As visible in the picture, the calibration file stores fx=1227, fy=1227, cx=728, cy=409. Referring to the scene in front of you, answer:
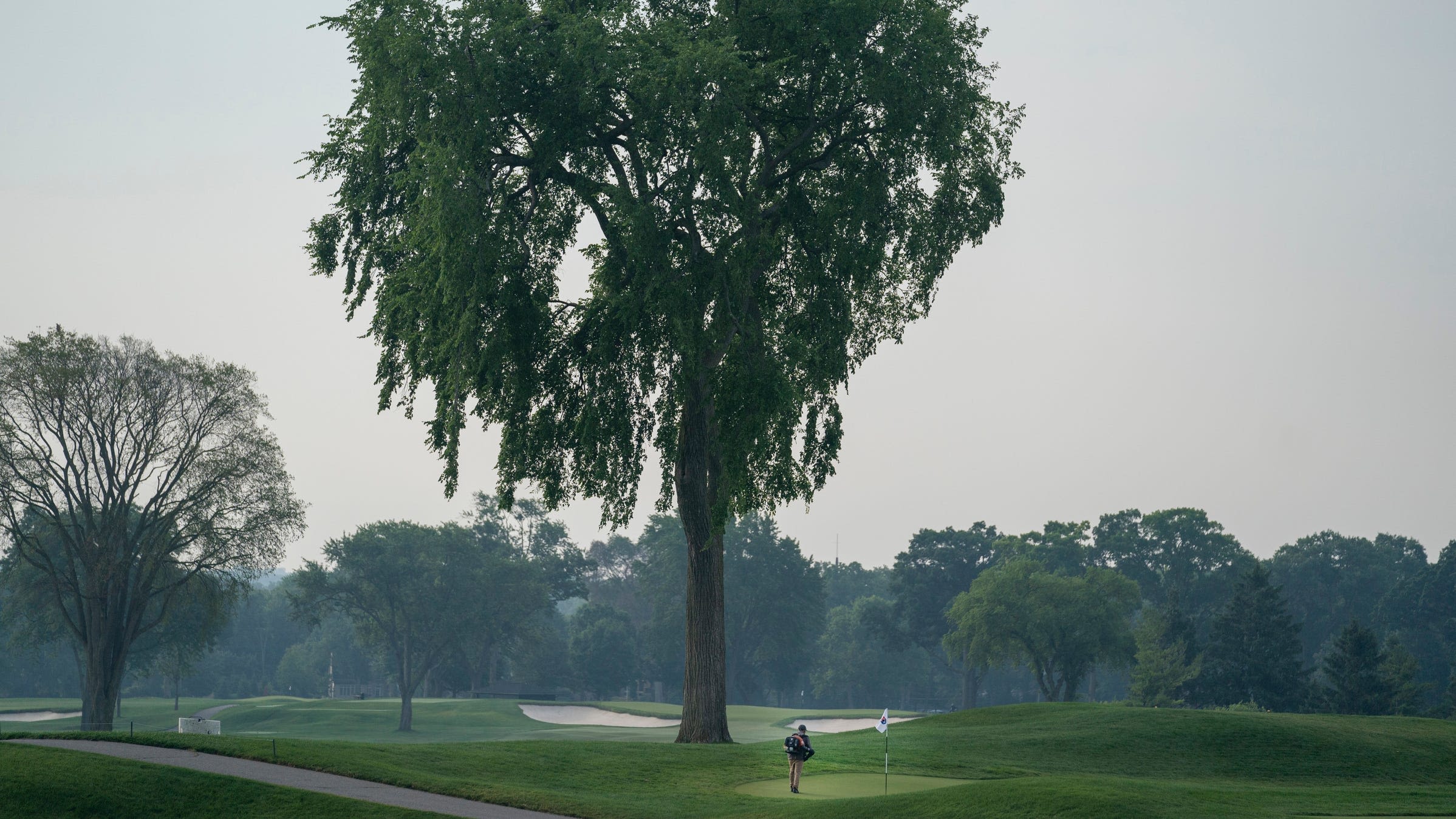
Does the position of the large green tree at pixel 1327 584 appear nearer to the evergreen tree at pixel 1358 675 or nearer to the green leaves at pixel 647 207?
the evergreen tree at pixel 1358 675

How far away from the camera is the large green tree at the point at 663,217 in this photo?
27.3 metres

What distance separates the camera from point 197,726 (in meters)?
28.5

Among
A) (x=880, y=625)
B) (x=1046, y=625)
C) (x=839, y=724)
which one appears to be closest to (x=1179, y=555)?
(x=880, y=625)

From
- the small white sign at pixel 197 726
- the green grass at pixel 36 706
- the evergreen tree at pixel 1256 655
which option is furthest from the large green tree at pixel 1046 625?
the green grass at pixel 36 706

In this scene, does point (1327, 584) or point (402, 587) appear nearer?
point (402, 587)

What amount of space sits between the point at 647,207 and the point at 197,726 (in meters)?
15.9

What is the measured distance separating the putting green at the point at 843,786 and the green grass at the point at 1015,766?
639 millimetres

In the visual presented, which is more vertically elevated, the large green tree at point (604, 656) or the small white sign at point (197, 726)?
the small white sign at point (197, 726)

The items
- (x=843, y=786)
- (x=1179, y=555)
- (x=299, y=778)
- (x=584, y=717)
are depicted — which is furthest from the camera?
(x=1179, y=555)

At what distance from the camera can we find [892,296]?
33781mm

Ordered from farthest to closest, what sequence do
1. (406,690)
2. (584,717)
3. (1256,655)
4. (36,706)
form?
(36,706), (584,717), (406,690), (1256,655)

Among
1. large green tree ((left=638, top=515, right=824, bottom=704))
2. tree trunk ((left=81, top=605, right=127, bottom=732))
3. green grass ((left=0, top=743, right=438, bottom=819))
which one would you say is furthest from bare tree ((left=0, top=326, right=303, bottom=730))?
large green tree ((left=638, top=515, right=824, bottom=704))

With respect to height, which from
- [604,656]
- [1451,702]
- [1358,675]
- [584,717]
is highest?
[1358,675]

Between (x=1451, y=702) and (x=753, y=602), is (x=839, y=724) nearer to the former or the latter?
(x=753, y=602)
